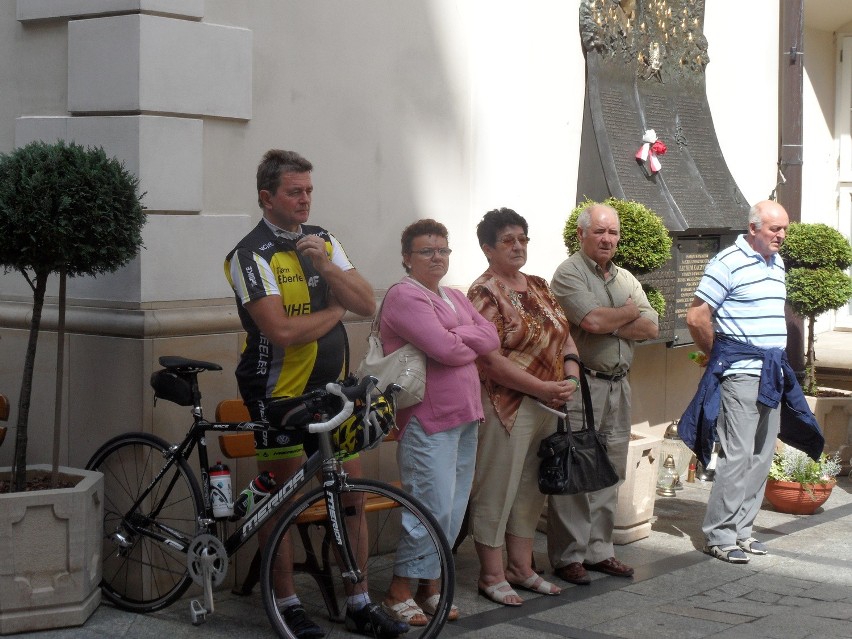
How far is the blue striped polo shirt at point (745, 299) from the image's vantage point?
6902mm

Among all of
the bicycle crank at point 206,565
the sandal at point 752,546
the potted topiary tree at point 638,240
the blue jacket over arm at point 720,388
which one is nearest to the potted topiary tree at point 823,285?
the potted topiary tree at point 638,240

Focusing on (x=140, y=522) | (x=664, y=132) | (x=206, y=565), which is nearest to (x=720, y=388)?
(x=664, y=132)

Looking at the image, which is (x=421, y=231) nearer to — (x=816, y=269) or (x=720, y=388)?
(x=720, y=388)

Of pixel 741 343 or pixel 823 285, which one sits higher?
pixel 823 285

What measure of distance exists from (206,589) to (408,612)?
0.84 m

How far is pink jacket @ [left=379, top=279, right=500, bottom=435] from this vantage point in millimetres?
5398

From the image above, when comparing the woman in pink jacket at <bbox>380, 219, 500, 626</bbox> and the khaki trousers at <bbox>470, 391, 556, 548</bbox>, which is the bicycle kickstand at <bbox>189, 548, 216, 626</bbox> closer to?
the woman in pink jacket at <bbox>380, 219, 500, 626</bbox>

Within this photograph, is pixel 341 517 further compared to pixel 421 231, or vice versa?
pixel 421 231

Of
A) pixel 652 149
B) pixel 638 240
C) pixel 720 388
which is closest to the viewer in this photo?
pixel 720 388

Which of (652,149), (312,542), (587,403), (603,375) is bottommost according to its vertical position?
(312,542)

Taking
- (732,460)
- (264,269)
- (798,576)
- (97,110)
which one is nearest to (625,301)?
(732,460)

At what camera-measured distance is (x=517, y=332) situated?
19.5 feet

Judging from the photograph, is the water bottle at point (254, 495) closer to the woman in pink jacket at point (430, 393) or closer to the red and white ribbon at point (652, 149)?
the woman in pink jacket at point (430, 393)

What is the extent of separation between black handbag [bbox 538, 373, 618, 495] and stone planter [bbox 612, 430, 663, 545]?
0.98 m
